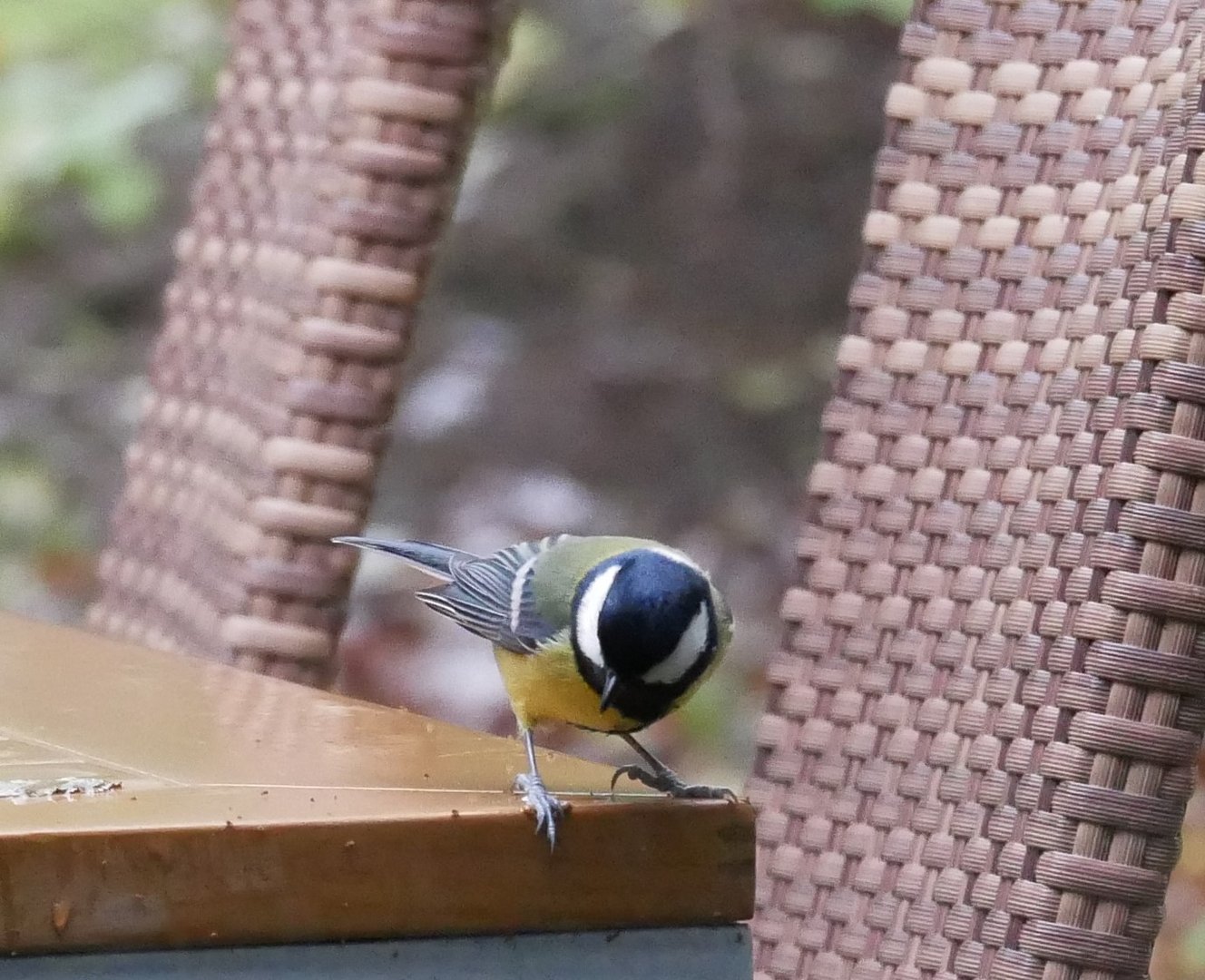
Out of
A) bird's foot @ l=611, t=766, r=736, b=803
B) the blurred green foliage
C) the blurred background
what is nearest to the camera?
bird's foot @ l=611, t=766, r=736, b=803

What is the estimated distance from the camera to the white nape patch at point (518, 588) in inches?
71.1

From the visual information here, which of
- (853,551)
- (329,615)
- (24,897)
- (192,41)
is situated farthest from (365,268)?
(192,41)

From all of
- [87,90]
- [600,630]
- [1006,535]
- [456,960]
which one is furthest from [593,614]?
[87,90]

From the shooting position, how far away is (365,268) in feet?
7.04

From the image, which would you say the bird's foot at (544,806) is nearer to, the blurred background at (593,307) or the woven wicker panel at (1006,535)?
the woven wicker panel at (1006,535)

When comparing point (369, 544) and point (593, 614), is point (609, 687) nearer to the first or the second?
point (593, 614)

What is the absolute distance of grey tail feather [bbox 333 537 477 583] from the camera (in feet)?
6.73

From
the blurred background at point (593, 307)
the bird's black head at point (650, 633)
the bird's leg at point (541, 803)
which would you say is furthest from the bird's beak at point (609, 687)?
the blurred background at point (593, 307)

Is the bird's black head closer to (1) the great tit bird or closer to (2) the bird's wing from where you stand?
(1) the great tit bird

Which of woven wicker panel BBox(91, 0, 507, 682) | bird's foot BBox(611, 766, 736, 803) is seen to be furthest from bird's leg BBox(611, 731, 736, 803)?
woven wicker panel BBox(91, 0, 507, 682)

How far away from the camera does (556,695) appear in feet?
5.60

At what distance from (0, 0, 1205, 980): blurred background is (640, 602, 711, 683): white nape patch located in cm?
323

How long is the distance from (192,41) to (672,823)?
3.72 metres

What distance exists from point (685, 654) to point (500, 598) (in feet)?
1.10
